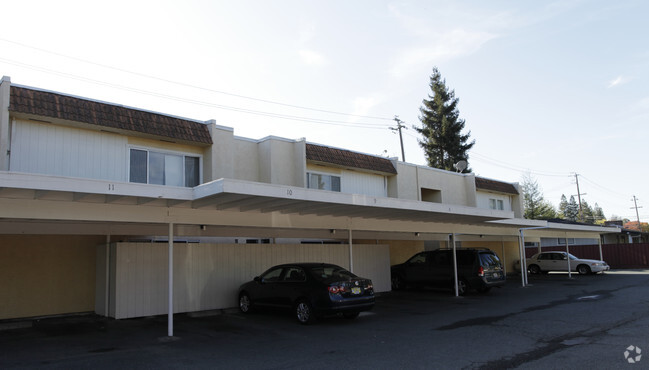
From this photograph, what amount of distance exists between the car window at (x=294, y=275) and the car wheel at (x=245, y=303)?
1.86m

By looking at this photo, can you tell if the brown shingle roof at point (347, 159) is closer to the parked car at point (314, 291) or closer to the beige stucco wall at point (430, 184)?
the beige stucco wall at point (430, 184)

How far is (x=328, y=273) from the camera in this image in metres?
11.2

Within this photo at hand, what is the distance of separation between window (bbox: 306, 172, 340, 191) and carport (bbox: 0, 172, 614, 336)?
2475 millimetres

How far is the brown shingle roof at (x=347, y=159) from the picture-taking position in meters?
16.9

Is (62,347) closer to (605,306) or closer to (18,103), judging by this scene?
(18,103)

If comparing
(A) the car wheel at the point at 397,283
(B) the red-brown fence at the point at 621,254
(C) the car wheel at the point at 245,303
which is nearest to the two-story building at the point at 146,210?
(C) the car wheel at the point at 245,303

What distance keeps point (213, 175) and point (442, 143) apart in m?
34.5

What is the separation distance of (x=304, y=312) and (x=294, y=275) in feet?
3.32

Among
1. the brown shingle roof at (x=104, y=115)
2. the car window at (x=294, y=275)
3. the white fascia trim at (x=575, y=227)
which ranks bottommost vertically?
the car window at (x=294, y=275)

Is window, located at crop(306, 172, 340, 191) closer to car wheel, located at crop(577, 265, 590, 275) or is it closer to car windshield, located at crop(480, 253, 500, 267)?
car windshield, located at crop(480, 253, 500, 267)

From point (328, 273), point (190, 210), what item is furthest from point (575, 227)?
point (190, 210)

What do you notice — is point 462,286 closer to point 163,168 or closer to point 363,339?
point 363,339

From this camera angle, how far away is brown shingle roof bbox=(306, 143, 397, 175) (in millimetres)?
16938

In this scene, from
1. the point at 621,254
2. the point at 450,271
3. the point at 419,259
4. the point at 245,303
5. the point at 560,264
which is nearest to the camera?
the point at 245,303
